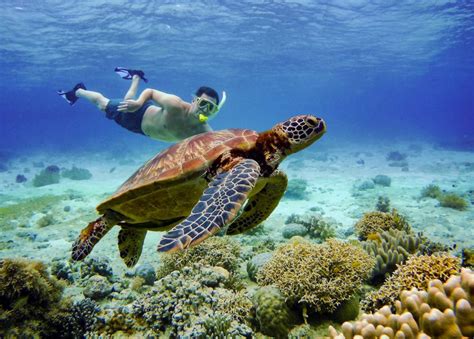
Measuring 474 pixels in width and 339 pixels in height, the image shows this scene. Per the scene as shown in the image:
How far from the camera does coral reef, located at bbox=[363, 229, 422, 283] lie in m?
4.63

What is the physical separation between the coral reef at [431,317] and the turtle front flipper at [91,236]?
146 inches

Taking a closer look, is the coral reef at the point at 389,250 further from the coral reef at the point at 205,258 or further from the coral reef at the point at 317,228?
the coral reef at the point at 205,258

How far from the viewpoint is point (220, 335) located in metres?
3.37

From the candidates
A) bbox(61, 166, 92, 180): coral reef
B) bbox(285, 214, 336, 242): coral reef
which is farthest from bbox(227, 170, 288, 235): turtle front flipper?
bbox(61, 166, 92, 180): coral reef

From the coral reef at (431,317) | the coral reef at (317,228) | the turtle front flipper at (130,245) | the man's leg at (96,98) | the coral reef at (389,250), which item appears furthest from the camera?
the man's leg at (96,98)

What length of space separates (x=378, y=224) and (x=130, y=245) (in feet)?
16.6

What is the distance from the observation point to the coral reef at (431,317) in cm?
214

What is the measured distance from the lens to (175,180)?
3896 mm

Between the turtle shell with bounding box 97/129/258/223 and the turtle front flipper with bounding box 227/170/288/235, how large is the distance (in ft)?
2.51

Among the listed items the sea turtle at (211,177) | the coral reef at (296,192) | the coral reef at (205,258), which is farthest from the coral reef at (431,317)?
the coral reef at (296,192)

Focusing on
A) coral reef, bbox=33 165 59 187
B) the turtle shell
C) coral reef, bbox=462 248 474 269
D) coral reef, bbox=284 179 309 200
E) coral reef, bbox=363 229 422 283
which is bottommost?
coral reef, bbox=33 165 59 187

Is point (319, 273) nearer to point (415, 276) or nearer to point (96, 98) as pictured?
point (415, 276)

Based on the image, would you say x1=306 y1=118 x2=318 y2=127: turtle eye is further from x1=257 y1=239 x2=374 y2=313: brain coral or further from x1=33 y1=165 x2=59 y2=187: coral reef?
x1=33 y1=165 x2=59 y2=187: coral reef

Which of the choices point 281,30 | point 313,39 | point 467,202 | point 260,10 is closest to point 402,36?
point 313,39
